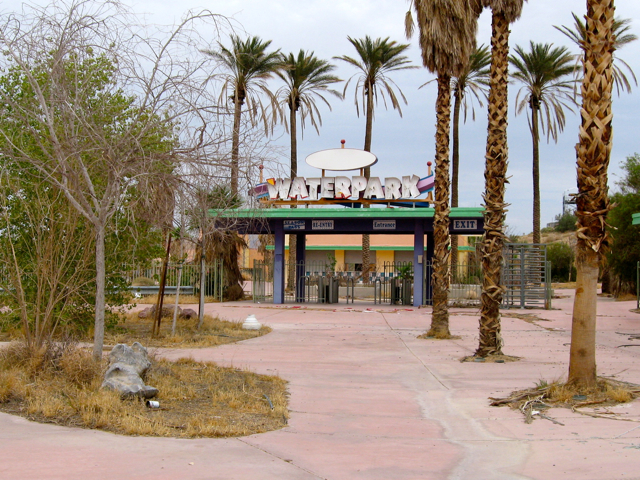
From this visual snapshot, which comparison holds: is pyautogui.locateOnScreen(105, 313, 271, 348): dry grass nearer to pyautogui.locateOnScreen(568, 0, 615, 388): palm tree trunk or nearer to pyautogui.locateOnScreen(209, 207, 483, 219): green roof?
pyautogui.locateOnScreen(568, 0, 615, 388): palm tree trunk

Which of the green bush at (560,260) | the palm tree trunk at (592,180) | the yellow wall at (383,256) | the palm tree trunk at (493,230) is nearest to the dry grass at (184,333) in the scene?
the palm tree trunk at (493,230)

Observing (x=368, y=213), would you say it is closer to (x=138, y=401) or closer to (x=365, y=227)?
(x=365, y=227)

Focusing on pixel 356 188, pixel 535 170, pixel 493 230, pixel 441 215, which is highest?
pixel 535 170

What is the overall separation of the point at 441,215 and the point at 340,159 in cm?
1493

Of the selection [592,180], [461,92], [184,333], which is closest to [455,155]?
[461,92]

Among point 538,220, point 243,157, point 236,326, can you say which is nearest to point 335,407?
point 243,157

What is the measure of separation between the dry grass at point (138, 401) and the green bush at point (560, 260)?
193 feet

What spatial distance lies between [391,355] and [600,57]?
22.7 feet

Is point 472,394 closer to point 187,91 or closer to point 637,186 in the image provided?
point 187,91

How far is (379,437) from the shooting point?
6637 mm

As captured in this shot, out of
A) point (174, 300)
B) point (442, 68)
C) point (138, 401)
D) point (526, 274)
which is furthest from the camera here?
point (174, 300)

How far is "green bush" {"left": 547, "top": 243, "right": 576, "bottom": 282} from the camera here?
63.6 m

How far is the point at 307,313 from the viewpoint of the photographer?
2397 cm

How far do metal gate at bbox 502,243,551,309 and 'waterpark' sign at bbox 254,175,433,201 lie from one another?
4598 mm
